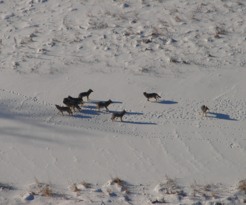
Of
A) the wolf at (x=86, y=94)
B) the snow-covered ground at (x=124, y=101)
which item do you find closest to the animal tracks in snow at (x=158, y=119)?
the snow-covered ground at (x=124, y=101)

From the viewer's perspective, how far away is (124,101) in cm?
1294

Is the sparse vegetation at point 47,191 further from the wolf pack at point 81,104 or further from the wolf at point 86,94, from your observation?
the wolf at point 86,94

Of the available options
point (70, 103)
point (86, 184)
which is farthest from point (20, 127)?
point (86, 184)

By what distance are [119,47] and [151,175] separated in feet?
30.4

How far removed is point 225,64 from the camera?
14.7m

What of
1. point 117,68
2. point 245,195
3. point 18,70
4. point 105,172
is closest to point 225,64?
point 117,68

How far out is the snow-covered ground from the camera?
9047mm

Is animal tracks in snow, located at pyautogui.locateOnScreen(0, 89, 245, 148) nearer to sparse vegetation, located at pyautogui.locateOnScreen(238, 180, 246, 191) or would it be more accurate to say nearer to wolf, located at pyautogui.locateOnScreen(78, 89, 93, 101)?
wolf, located at pyautogui.locateOnScreen(78, 89, 93, 101)

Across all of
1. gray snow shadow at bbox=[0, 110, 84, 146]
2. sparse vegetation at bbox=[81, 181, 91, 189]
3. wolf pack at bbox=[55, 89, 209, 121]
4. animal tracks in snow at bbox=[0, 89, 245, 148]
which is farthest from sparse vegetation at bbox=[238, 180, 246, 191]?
gray snow shadow at bbox=[0, 110, 84, 146]

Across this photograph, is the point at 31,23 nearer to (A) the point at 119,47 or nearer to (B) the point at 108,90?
(A) the point at 119,47

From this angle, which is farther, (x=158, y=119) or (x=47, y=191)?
(x=158, y=119)

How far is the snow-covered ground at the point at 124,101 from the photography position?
905cm

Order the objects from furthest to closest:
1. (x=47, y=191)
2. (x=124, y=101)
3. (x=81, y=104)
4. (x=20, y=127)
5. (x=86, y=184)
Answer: (x=124, y=101) < (x=81, y=104) < (x=20, y=127) < (x=86, y=184) < (x=47, y=191)

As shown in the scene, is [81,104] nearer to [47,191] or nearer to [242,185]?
[47,191]
